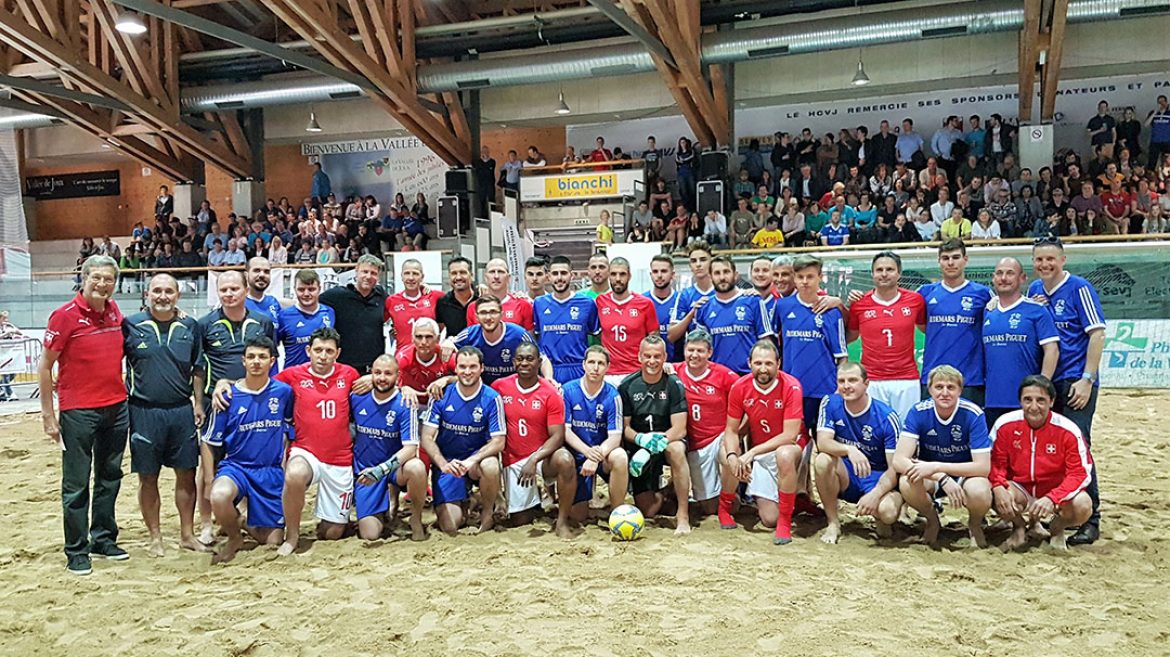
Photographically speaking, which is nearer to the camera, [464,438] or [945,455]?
[945,455]

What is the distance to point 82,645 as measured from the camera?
14.1 feet

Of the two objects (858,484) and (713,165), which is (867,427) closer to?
(858,484)

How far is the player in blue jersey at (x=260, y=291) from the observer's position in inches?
266

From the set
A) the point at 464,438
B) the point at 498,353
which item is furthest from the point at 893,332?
the point at 464,438

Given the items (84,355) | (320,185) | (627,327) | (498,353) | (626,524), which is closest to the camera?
(84,355)

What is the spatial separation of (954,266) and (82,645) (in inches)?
224

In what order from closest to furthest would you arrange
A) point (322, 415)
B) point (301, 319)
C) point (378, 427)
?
point (322, 415), point (378, 427), point (301, 319)

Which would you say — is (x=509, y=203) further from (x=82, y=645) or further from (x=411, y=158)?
(x=82, y=645)

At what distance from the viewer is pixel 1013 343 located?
593cm

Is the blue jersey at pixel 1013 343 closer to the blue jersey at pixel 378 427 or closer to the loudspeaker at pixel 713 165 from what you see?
the blue jersey at pixel 378 427

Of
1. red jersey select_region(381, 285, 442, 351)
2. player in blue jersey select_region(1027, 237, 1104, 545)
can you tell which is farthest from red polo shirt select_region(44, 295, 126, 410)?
player in blue jersey select_region(1027, 237, 1104, 545)

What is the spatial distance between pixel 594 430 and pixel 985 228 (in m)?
11.0

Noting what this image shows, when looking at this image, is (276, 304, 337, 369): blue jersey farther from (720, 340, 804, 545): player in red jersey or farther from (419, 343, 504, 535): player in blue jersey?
(720, 340, 804, 545): player in red jersey

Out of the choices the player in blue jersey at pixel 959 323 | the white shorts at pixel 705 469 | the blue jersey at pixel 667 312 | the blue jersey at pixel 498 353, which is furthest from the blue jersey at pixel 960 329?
the blue jersey at pixel 498 353
